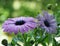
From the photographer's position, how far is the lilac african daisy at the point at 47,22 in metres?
0.49

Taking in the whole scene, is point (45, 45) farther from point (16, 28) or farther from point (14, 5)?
point (14, 5)

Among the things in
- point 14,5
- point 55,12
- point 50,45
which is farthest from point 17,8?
Result: point 50,45

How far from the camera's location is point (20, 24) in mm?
556

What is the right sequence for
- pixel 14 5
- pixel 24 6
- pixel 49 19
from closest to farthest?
pixel 49 19, pixel 24 6, pixel 14 5

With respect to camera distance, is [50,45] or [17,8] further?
[17,8]

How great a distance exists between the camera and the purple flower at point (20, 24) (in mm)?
497

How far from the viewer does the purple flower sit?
50cm

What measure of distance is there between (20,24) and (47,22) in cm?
7

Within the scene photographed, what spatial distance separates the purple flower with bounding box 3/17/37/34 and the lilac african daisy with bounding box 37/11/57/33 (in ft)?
0.06

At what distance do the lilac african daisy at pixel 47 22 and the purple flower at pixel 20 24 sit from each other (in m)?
0.02

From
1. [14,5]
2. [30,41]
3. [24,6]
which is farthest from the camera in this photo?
[14,5]

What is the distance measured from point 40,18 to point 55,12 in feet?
0.32

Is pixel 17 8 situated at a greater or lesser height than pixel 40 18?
lesser

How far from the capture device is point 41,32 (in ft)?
1.49
